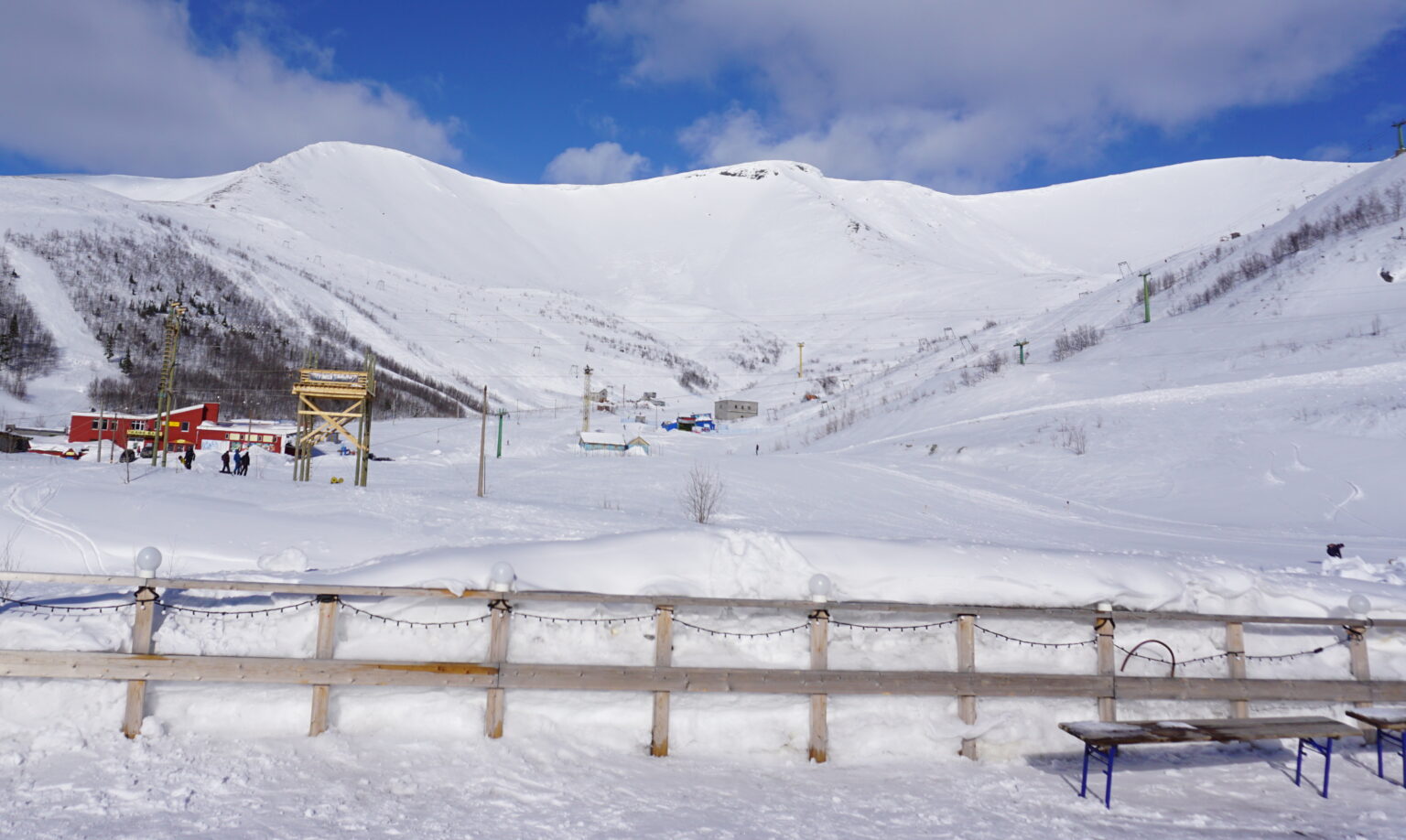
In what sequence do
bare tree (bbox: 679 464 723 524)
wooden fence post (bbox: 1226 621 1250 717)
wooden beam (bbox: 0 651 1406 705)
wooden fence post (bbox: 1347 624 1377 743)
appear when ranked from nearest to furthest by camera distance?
1. wooden beam (bbox: 0 651 1406 705)
2. wooden fence post (bbox: 1226 621 1250 717)
3. wooden fence post (bbox: 1347 624 1377 743)
4. bare tree (bbox: 679 464 723 524)

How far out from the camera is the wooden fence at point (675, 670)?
6605 millimetres

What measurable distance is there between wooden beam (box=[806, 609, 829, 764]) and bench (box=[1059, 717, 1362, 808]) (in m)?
2.01

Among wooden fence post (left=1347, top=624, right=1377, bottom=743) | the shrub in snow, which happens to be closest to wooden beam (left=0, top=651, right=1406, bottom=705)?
wooden fence post (left=1347, top=624, right=1377, bottom=743)

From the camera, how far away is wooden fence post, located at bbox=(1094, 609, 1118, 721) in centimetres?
760

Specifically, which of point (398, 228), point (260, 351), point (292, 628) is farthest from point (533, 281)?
point (292, 628)

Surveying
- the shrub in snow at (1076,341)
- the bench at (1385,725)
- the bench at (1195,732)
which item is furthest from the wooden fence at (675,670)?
the shrub in snow at (1076,341)

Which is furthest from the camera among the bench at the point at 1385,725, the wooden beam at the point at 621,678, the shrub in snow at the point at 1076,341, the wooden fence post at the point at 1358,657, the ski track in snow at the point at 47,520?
the shrub in snow at the point at 1076,341

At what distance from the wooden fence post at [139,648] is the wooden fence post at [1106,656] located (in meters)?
8.43

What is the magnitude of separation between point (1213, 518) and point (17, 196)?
16466cm

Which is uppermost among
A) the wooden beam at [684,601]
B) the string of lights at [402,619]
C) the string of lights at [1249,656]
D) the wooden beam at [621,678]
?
the wooden beam at [684,601]

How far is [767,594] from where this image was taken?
7727mm

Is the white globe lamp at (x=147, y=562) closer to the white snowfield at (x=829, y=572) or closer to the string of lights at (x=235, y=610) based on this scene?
the string of lights at (x=235, y=610)

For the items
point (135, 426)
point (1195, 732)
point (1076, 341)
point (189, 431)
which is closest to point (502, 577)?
point (1195, 732)

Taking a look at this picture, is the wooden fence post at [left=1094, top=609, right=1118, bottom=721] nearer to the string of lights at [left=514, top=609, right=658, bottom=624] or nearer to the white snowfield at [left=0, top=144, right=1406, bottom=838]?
the white snowfield at [left=0, top=144, right=1406, bottom=838]
